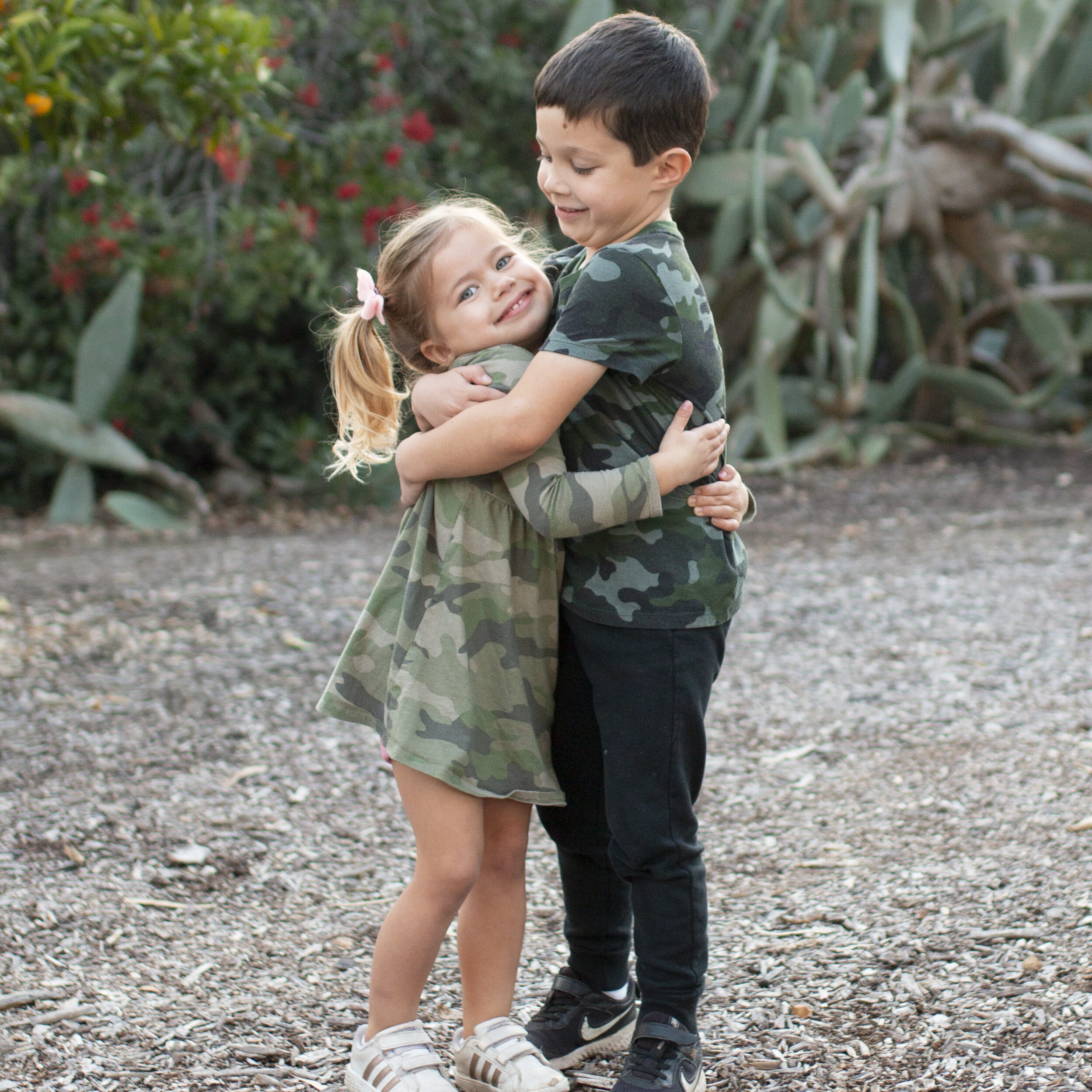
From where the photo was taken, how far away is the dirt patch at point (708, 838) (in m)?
1.88

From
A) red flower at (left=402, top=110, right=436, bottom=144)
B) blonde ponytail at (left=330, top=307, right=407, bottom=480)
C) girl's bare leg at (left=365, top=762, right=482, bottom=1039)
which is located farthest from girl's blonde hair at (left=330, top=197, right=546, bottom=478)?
red flower at (left=402, top=110, right=436, bottom=144)

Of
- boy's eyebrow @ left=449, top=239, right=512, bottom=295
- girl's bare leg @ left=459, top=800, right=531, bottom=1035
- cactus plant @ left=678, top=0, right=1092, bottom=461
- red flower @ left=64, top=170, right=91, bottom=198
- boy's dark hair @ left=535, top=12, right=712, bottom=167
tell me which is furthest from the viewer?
cactus plant @ left=678, top=0, right=1092, bottom=461

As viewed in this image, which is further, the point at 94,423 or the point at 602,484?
the point at 94,423

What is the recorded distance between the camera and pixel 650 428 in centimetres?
163

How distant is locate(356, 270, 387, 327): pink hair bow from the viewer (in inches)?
64.2

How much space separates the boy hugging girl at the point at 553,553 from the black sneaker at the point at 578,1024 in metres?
0.15

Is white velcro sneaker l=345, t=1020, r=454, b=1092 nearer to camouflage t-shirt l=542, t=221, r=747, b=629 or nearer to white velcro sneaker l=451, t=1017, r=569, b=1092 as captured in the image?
white velcro sneaker l=451, t=1017, r=569, b=1092

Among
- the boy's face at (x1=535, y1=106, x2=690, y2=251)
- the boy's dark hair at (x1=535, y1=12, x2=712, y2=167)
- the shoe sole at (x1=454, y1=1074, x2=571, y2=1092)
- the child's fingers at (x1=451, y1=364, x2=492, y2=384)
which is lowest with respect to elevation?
the shoe sole at (x1=454, y1=1074, x2=571, y2=1092)

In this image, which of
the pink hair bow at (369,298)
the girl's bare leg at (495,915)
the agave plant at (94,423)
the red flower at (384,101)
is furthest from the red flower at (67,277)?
the girl's bare leg at (495,915)

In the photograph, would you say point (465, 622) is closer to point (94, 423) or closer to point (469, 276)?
point (469, 276)

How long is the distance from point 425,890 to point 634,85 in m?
1.03

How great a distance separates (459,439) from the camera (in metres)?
1.57

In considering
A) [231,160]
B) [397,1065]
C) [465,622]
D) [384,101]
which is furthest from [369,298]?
[384,101]

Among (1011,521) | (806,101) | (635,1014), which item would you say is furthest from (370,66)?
(635,1014)
